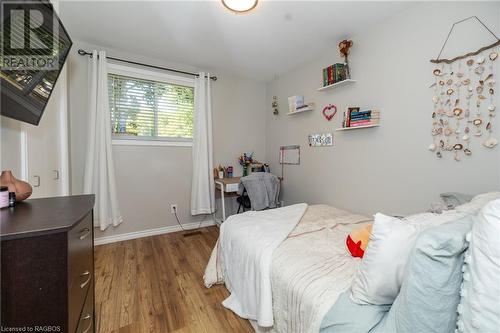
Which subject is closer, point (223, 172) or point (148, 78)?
point (148, 78)

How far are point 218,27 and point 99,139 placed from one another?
6.13 feet

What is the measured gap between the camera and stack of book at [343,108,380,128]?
2.11 m

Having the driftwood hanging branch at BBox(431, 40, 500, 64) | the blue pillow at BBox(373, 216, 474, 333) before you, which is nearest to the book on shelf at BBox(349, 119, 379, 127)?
the driftwood hanging branch at BBox(431, 40, 500, 64)

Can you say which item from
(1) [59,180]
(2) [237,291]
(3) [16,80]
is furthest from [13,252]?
(1) [59,180]

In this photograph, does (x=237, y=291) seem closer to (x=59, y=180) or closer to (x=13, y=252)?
(x=13, y=252)

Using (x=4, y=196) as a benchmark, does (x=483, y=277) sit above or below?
below

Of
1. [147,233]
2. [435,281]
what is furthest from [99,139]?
[435,281]

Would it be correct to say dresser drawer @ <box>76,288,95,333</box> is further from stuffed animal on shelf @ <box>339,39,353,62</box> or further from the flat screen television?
stuffed animal on shelf @ <box>339,39,353,62</box>

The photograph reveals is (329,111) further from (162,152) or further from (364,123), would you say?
(162,152)

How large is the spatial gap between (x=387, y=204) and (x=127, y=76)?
3.40 meters

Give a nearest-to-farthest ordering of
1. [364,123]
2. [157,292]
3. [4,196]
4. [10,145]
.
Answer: [4,196]
[10,145]
[157,292]
[364,123]

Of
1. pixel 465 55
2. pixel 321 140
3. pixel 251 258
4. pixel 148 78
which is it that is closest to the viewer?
pixel 251 258

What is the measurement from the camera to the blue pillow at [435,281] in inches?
27.1

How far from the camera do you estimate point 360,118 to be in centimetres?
221
